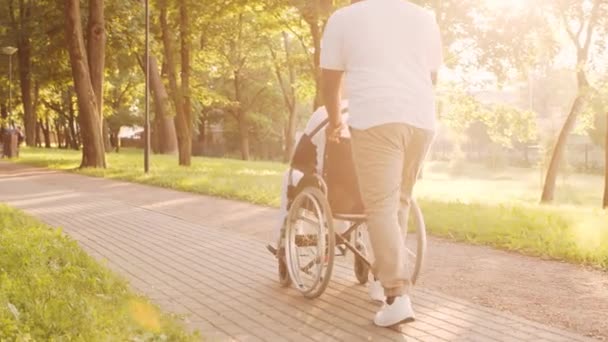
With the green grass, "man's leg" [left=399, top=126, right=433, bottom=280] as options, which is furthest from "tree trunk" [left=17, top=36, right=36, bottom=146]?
"man's leg" [left=399, top=126, right=433, bottom=280]

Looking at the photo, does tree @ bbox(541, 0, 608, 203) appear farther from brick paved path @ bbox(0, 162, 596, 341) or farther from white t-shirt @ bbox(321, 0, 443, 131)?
white t-shirt @ bbox(321, 0, 443, 131)

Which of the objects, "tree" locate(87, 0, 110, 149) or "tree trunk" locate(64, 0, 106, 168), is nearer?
"tree trunk" locate(64, 0, 106, 168)

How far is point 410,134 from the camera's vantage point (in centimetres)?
483

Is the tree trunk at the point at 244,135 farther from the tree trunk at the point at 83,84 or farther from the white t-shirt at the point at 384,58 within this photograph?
the white t-shirt at the point at 384,58

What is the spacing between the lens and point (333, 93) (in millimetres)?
5016

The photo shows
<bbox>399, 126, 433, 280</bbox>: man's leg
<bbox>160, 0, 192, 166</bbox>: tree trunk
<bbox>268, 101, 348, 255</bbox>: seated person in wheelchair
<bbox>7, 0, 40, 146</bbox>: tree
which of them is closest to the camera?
<bbox>399, 126, 433, 280</bbox>: man's leg

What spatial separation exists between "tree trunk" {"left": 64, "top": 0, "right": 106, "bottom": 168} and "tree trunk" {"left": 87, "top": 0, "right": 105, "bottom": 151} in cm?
38

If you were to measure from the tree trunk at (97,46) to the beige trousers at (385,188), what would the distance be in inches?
820

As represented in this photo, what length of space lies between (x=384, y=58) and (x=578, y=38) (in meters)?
22.3

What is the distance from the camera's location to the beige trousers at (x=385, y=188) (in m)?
4.75

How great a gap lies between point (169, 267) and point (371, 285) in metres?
2.23

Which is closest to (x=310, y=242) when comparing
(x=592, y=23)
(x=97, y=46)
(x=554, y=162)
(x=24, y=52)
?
(x=592, y=23)

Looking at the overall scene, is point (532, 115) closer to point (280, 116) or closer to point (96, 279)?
point (96, 279)

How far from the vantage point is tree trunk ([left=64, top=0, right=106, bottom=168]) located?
2372 cm
